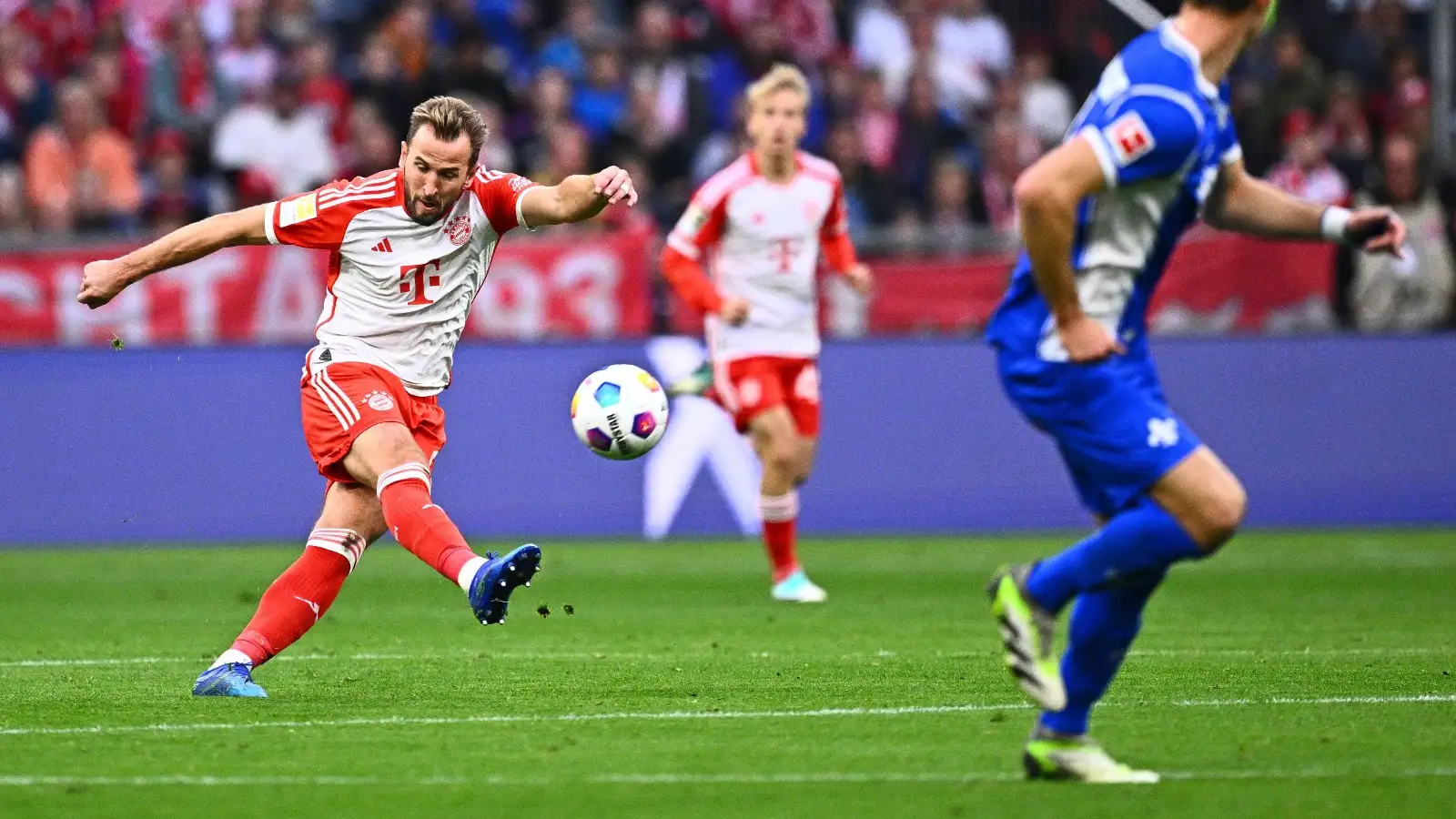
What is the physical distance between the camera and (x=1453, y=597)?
36.0 feet

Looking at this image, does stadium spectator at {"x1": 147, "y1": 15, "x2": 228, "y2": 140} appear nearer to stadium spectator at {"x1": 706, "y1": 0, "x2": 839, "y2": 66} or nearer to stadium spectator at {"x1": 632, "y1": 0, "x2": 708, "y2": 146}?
stadium spectator at {"x1": 632, "y1": 0, "x2": 708, "y2": 146}

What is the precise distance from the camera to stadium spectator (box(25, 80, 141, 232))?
16047 millimetres

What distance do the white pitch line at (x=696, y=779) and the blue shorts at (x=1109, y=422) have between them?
2.48ft

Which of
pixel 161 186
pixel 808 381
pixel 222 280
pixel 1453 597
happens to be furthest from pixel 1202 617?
pixel 161 186

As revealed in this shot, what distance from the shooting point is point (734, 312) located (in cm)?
1109

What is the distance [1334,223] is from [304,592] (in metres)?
3.63

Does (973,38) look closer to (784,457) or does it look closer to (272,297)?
(272,297)

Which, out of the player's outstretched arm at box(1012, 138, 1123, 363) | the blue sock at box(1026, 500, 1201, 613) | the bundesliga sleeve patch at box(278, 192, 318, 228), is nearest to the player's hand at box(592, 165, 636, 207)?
the bundesliga sleeve patch at box(278, 192, 318, 228)

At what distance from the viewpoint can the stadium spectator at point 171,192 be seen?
15.7 meters

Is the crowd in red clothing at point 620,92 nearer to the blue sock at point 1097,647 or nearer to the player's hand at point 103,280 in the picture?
the player's hand at point 103,280

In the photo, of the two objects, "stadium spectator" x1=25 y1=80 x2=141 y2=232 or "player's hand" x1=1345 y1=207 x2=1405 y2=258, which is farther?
"stadium spectator" x1=25 y1=80 x2=141 y2=232

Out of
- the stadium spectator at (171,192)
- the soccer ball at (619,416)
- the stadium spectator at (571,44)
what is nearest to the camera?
the soccer ball at (619,416)

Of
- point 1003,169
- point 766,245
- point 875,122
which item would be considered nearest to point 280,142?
point 875,122

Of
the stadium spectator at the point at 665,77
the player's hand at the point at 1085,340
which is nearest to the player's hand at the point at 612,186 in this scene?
the player's hand at the point at 1085,340
